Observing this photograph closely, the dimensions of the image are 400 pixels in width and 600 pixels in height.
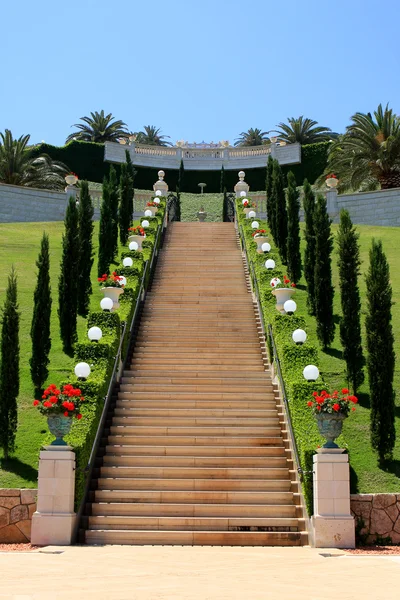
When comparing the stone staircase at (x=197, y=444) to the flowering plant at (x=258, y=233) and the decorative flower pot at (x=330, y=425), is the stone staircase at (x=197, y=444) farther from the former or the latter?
the flowering plant at (x=258, y=233)

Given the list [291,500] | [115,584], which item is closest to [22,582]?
[115,584]

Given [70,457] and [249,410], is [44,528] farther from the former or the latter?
[249,410]

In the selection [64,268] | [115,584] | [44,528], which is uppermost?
[64,268]

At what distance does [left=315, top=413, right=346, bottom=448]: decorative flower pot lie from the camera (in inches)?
466

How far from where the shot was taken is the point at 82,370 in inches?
555

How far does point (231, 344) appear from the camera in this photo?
19328 mm

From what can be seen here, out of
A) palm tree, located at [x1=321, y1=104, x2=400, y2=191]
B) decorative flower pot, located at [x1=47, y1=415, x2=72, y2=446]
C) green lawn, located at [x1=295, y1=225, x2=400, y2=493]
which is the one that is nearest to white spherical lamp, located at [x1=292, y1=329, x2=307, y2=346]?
green lawn, located at [x1=295, y1=225, x2=400, y2=493]

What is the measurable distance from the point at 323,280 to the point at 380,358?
21.6 ft

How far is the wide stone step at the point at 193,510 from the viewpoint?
1242 cm

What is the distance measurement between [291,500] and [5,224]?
2637cm

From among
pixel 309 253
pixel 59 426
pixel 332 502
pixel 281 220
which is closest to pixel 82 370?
pixel 59 426

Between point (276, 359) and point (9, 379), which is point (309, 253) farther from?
point (9, 379)

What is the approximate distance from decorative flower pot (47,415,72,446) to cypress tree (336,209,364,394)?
25.3 ft

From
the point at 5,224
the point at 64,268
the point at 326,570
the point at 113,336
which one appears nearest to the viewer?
the point at 326,570
